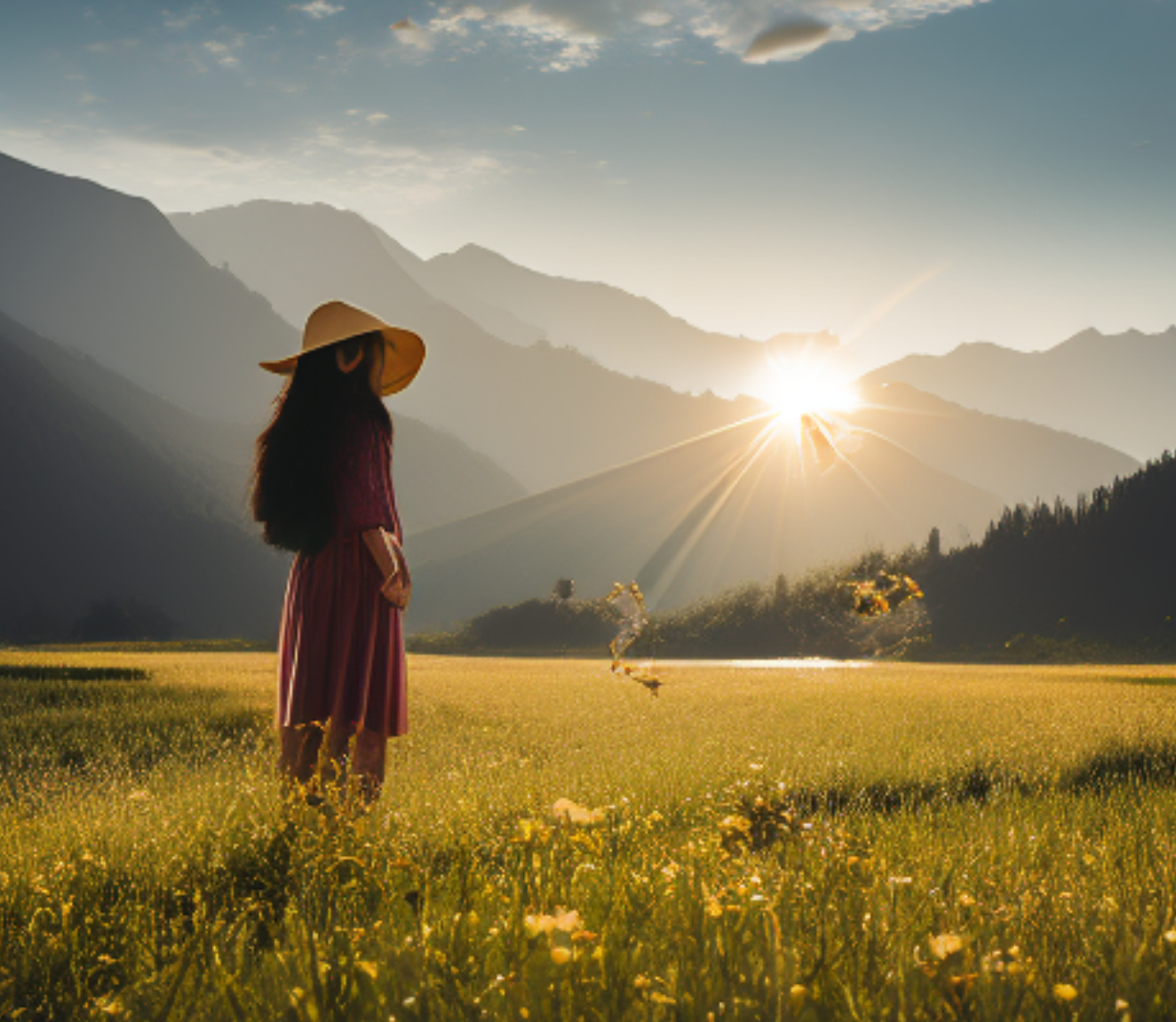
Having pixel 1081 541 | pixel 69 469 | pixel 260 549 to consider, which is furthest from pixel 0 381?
pixel 1081 541

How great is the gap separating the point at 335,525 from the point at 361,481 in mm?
316

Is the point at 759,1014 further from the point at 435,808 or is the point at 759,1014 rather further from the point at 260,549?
the point at 260,549

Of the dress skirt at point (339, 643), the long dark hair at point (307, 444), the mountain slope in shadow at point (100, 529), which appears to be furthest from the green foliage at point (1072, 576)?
the mountain slope in shadow at point (100, 529)

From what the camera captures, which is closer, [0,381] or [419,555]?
[0,381]

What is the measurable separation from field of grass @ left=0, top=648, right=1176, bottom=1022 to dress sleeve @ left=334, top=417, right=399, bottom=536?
133 cm

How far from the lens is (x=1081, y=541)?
144ft

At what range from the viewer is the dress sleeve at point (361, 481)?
4.58 m

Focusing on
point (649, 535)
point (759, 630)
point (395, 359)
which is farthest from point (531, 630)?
point (649, 535)

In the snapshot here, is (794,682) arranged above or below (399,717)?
below

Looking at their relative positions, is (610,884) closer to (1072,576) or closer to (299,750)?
(299,750)

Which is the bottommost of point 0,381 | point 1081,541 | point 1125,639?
point 1125,639

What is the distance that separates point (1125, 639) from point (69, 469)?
125597 millimetres

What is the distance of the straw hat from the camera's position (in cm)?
459

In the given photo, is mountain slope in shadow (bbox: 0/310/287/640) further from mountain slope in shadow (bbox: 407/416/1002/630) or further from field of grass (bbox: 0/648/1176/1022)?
field of grass (bbox: 0/648/1176/1022)
